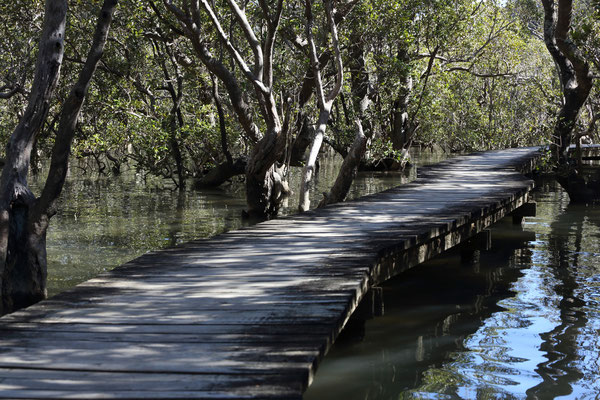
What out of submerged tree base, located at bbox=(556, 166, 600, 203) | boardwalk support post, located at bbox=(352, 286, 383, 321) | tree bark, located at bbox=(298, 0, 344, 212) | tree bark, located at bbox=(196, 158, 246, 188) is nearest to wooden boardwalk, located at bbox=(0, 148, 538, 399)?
boardwalk support post, located at bbox=(352, 286, 383, 321)

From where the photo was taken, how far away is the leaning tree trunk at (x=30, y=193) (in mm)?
6566

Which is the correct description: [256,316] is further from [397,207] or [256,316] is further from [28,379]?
[397,207]

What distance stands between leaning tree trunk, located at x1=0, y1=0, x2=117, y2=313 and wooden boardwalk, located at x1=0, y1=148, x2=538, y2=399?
0.96m

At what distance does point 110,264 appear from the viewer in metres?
10.0

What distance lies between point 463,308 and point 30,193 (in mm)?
4592

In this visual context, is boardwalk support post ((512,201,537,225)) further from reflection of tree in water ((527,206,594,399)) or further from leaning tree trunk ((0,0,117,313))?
leaning tree trunk ((0,0,117,313))

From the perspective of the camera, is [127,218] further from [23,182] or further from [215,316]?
[215,316]

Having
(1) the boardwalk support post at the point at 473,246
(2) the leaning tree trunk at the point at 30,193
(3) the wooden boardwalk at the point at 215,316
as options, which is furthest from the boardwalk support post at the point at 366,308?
(1) the boardwalk support post at the point at 473,246

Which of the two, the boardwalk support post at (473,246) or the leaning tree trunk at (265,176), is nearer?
the boardwalk support post at (473,246)

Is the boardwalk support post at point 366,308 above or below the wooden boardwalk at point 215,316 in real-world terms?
below

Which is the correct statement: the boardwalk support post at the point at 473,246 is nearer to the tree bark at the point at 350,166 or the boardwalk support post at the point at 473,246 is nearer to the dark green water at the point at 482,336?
the dark green water at the point at 482,336

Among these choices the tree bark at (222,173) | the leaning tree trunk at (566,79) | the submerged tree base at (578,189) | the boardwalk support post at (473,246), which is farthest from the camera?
the tree bark at (222,173)

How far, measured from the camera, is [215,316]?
191 inches

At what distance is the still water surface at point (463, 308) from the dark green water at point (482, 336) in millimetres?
12
